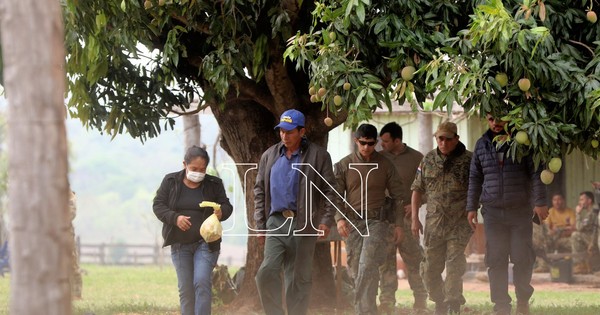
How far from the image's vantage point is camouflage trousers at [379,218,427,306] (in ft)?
40.7

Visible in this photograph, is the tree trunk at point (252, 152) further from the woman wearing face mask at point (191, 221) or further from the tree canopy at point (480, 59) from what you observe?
the tree canopy at point (480, 59)

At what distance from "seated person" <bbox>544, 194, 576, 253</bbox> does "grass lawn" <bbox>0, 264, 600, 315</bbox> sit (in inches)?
73.6

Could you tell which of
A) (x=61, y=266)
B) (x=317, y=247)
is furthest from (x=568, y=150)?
(x=61, y=266)

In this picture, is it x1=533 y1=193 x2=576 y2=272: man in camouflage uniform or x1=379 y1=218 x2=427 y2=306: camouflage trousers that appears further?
x1=533 y1=193 x2=576 y2=272: man in camouflage uniform

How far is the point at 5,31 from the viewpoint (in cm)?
446

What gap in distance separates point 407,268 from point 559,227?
6850 millimetres

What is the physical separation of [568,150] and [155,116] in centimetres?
494

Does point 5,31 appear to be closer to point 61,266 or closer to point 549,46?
point 61,266

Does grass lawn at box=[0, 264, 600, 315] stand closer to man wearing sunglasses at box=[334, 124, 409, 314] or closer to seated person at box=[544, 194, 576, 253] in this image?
man wearing sunglasses at box=[334, 124, 409, 314]

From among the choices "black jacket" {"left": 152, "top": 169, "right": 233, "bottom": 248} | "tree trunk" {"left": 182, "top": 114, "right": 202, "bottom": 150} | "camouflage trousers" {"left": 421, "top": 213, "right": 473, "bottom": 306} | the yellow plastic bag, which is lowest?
"camouflage trousers" {"left": 421, "top": 213, "right": 473, "bottom": 306}

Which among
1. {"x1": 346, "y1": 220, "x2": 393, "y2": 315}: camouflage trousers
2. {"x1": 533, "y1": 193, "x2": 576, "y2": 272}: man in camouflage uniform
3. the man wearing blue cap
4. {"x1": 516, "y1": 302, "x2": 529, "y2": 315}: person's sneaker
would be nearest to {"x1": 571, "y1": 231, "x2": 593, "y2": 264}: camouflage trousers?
{"x1": 533, "y1": 193, "x2": 576, "y2": 272}: man in camouflage uniform

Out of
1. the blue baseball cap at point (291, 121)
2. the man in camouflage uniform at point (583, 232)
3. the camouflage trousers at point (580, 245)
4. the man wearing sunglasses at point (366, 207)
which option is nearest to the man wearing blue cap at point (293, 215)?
the blue baseball cap at point (291, 121)

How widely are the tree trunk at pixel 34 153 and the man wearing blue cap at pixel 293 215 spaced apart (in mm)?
5564

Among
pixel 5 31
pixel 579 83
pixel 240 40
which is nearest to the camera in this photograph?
pixel 5 31
